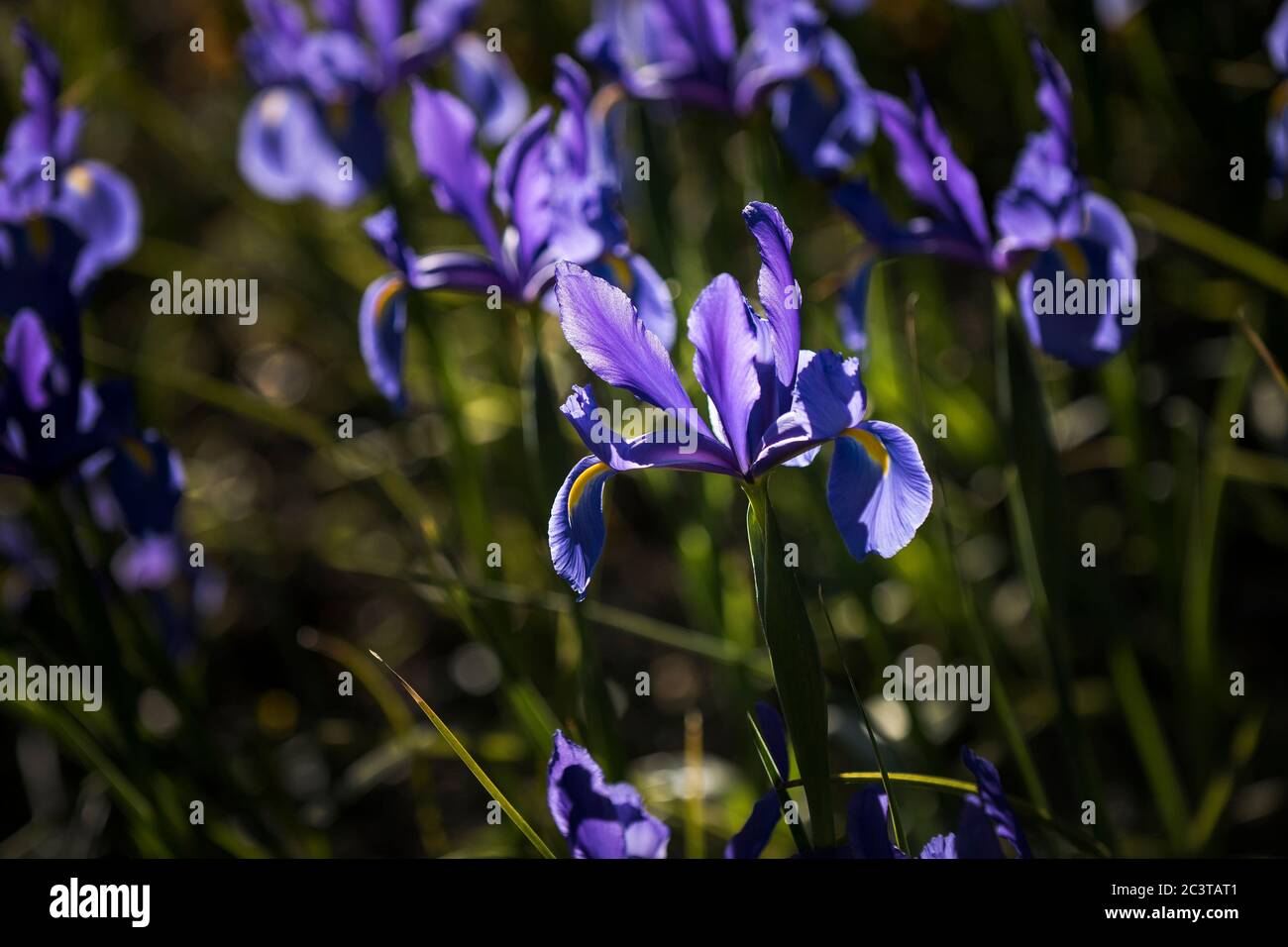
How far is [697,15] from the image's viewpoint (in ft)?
7.63

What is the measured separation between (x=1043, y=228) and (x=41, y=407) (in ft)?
5.37

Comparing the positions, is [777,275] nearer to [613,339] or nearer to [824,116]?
[613,339]

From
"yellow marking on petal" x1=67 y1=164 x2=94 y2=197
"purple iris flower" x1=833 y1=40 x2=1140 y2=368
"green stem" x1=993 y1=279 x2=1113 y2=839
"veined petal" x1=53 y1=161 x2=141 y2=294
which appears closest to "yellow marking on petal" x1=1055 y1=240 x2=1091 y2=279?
"purple iris flower" x1=833 y1=40 x2=1140 y2=368

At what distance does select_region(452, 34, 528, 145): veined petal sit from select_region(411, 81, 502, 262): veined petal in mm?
981

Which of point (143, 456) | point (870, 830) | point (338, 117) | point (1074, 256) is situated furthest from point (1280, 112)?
point (143, 456)

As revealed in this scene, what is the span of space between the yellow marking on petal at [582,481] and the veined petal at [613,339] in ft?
0.35

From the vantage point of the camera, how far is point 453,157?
1940mm

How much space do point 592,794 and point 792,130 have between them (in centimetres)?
148

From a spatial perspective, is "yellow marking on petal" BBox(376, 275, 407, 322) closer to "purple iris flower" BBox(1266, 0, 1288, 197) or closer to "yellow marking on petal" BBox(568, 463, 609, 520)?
"yellow marking on petal" BBox(568, 463, 609, 520)

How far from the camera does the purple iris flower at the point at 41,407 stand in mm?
1813

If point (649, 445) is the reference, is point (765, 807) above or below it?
below

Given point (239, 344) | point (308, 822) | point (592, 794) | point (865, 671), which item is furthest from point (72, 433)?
point (239, 344)

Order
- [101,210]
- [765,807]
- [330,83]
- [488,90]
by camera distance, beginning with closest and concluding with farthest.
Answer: [765,807] < [101,210] < [330,83] < [488,90]

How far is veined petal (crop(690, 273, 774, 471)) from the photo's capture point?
4.36 ft
